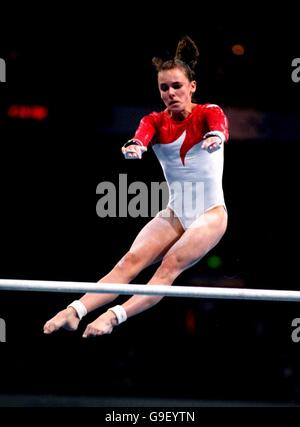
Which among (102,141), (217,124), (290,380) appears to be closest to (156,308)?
(290,380)

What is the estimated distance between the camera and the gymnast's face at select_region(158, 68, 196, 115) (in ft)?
14.1

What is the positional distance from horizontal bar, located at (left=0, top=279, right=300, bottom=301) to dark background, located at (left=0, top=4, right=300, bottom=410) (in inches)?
38.3

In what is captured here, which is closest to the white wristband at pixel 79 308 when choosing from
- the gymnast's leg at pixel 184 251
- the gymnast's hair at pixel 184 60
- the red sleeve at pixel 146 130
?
the gymnast's leg at pixel 184 251

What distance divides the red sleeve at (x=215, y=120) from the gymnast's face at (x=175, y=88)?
14 centimetres

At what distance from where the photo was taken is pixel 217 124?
417 centimetres

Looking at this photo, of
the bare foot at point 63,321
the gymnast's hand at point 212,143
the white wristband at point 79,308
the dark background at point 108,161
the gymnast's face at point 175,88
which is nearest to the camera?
the gymnast's hand at point 212,143

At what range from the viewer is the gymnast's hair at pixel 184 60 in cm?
432

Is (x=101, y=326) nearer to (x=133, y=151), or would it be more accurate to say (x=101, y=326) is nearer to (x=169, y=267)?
(x=169, y=267)

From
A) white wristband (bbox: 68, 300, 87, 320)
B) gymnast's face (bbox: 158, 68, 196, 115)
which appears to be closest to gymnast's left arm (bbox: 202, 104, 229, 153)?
gymnast's face (bbox: 158, 68, 196, 115)

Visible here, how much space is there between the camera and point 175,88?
14.1 feet

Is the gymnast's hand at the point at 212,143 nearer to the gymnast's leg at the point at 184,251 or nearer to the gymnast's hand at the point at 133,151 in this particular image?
the gymnast's hand at the point at 133,151
